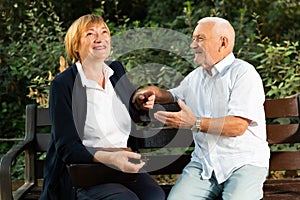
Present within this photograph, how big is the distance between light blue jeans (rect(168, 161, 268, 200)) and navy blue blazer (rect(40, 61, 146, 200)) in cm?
54

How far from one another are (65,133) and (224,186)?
0.86m

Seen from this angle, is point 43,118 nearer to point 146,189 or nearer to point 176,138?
point 176,138

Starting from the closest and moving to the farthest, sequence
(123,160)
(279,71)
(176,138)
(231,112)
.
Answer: (123,160)
(231,112)
(176,138)
(279,71)

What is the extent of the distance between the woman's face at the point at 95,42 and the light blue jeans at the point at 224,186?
2.53 feet

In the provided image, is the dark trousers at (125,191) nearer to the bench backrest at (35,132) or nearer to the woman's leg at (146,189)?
the woman's leg at (146,189)

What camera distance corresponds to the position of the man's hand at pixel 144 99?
322 cm

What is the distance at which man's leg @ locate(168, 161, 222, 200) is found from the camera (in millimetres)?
3117

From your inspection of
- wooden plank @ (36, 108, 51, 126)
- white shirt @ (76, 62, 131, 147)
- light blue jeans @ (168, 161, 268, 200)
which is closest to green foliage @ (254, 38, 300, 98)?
light blue jeans @ (168, 161, 268, 200)

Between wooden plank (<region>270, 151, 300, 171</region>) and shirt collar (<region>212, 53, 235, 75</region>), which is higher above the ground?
shirt collar (<region>212, 53, 235, 75</region>)

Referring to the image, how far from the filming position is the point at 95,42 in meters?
3.08

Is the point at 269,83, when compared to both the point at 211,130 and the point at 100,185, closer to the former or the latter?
the point at 211,130

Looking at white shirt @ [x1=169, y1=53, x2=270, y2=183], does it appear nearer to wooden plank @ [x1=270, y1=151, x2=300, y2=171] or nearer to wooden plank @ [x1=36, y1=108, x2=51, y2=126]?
wooden plank @ [x1=270, y1=151, x2=300, y2=171]

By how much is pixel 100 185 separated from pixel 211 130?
24.0 inches

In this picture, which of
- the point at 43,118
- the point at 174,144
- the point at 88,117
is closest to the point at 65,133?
the point at 88,117
